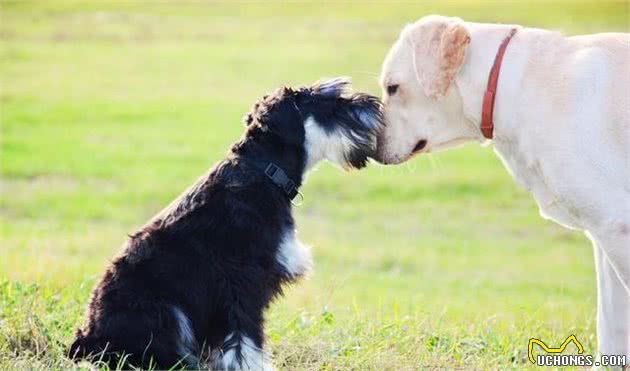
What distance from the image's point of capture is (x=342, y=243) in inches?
567

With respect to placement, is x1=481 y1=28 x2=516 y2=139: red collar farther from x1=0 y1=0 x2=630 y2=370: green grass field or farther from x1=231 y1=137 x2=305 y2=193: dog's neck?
Result: x1=0 y1=0 x2=630 y2=370: green grass field

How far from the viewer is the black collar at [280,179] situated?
19.9 feet

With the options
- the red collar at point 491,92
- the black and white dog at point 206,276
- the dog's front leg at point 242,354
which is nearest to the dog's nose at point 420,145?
the red collar at point 491,92

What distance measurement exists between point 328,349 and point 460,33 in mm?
1990

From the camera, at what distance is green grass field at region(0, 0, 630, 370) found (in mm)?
6742

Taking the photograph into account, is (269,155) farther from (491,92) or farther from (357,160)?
(491,92)

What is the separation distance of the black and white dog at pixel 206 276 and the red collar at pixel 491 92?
1184mm

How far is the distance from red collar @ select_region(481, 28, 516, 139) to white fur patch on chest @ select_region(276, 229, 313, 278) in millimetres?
1307

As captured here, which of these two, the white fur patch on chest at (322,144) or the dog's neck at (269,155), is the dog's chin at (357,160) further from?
the dog's neck at (269,155)

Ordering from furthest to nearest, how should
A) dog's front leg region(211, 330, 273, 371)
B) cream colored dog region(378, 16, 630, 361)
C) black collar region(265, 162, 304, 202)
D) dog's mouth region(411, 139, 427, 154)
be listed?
dog's mouth region(411, 139, 427, 154), black collar region(265, 162, 304, 202), cream colored dog region(378, 16, 630, 361), dog's front leg region(211, 330, 273, 371)

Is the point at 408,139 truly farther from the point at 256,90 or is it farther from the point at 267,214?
the point at 256,90

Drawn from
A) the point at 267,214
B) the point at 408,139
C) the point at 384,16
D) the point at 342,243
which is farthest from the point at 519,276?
the point at 384,16

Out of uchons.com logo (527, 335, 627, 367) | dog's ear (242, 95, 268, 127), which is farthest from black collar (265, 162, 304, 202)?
uchons.com logo (527, 335, 627, 367)

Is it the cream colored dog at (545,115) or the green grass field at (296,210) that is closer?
the cream colored dog at (545,115)
